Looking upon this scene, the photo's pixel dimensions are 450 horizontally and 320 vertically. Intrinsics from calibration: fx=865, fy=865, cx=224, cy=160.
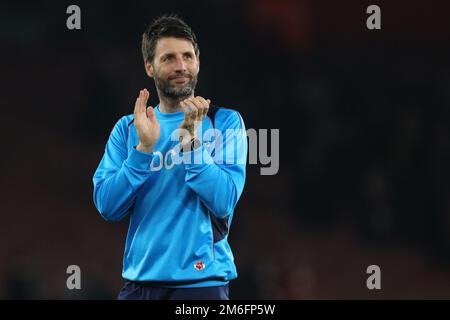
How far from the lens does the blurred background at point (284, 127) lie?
1166cm

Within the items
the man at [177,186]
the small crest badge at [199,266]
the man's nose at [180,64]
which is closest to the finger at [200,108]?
the man at [177,186]

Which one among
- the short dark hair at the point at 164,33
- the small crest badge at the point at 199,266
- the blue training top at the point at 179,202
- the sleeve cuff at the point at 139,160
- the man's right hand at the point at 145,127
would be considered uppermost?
the short dark hair at the point at 164,33

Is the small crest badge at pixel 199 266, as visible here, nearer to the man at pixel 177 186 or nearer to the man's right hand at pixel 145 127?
the man at pixel 177 186

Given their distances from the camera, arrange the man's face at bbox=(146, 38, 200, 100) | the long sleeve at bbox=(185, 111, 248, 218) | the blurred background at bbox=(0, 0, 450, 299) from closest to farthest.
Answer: the long sleeve at bbox=(185, 111, 248, 218), the man's face at bbox=(146, 38, 200, 100), the blurred background at bbox=(0, 0, 450, 299)

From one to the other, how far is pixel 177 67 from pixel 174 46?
116mm

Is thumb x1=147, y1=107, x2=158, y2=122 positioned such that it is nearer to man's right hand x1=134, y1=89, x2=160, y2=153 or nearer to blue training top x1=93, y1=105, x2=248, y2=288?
man's right hand x1=134, y1=89, x2=160, y2=153

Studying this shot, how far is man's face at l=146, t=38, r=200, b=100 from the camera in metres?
4.09

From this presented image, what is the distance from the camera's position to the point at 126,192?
13.1 feet

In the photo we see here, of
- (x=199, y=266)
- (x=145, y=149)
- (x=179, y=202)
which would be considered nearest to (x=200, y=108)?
(x=145, y=149)

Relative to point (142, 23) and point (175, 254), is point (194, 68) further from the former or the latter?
point (142, 23)

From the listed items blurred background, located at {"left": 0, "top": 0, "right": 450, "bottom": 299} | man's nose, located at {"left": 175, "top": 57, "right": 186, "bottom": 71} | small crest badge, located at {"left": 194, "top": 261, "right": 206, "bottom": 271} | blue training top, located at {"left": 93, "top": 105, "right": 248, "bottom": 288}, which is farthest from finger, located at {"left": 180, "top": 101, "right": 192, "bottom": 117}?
blurred background, located at {"left": 0, "top": 0, "right": 450, "bottom": 299}
